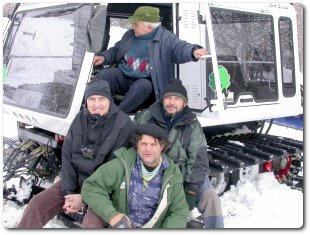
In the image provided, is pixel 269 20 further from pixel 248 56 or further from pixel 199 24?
pixel 199 24

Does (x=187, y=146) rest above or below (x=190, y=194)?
above

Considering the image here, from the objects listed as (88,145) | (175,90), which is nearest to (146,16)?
(175,90)

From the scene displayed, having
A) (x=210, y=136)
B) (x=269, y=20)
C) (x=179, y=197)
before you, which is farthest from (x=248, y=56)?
(x=179, y=197)

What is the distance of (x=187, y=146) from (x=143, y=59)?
129 cm

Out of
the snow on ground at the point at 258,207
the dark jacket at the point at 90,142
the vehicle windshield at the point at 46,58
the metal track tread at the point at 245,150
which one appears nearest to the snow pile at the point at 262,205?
the snow on ground at the point at 258,207

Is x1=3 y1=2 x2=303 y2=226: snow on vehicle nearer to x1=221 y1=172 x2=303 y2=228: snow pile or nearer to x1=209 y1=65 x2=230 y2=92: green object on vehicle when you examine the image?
x1=209 y1=65 x2=230 y2=92: green object on vehicle

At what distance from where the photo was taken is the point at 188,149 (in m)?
4.00

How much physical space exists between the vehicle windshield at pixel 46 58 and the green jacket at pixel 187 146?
1.08m

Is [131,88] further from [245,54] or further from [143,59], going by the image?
[245,54]

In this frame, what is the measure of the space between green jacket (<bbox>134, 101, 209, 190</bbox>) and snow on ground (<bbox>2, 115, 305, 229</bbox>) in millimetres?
1035

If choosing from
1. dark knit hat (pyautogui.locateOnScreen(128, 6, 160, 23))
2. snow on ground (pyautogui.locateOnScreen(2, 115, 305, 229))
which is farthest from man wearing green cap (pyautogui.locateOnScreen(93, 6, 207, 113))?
snow on ground (pyautogui.locateOnScreen(2, 115, 305, 229))

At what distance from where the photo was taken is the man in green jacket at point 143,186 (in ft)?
11.2

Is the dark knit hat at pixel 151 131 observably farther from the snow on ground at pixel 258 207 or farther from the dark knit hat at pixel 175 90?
the snow on ground at pixel 258 207

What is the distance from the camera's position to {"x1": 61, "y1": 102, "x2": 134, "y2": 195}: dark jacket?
3.77 metres
